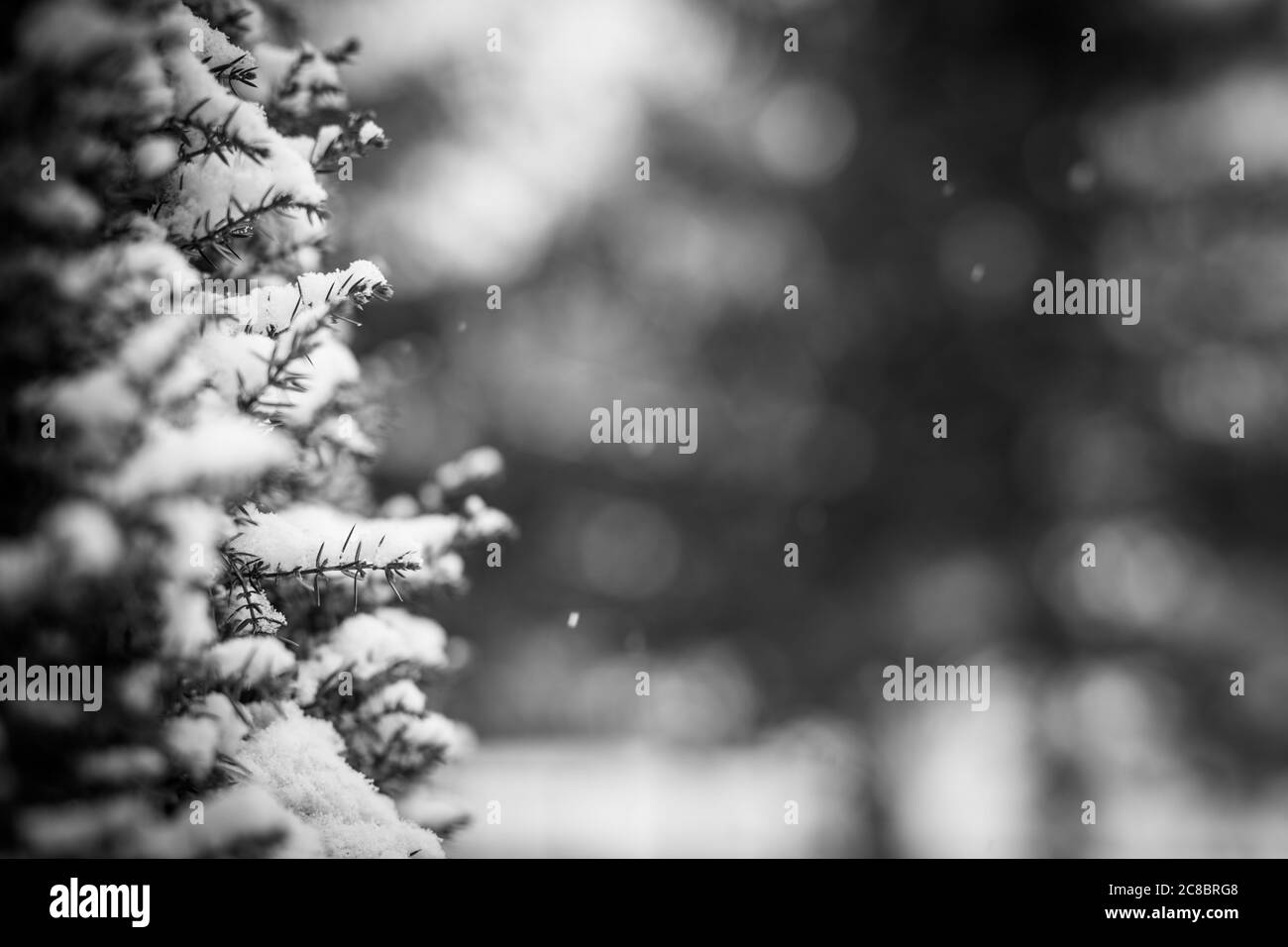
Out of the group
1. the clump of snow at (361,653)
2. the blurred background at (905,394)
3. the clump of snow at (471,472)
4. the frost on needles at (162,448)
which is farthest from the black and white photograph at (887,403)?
the frost on needles at (162,448)

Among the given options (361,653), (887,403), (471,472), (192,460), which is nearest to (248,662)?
(192,460)

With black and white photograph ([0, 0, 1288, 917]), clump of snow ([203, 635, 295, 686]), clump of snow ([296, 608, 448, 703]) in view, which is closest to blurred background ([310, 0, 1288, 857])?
black and white photograph ([0, 0, 1288, 917])

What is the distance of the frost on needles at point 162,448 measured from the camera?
1.50 meters

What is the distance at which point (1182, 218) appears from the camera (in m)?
8.06

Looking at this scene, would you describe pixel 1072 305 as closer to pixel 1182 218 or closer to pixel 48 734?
pixel 1182 218

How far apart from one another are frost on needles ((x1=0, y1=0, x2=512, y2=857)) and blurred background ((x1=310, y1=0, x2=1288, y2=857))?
5.49m

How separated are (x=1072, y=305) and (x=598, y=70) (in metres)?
5.05

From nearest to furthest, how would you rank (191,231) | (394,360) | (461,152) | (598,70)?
(191,231) → (394,360) → (461,152) → (598,70)

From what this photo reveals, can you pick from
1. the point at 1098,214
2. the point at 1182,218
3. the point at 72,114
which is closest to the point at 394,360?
the point at 72,114

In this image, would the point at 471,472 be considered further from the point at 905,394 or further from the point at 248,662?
the point at 905,394

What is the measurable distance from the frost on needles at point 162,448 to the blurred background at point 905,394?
5.49 m

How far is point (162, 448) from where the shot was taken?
1518 mm

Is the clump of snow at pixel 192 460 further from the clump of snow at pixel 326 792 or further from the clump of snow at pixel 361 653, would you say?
the clump of snow at pixel 361 653

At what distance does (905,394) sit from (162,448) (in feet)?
23.8
